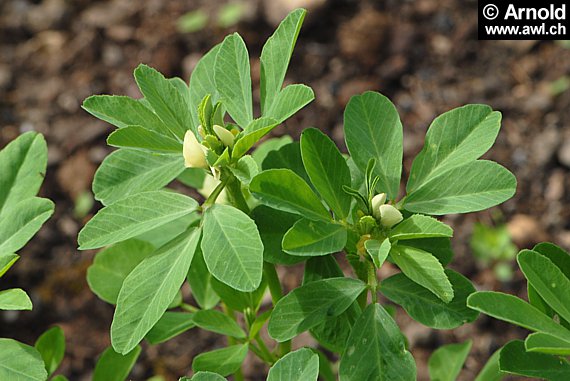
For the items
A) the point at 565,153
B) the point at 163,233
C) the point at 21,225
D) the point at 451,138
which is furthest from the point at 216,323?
the point at 565,153

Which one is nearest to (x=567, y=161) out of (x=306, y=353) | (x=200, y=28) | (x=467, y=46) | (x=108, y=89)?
(x=467, y=46)

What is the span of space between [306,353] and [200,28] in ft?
6.70

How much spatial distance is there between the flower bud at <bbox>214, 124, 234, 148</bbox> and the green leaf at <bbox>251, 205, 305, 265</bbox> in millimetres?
107

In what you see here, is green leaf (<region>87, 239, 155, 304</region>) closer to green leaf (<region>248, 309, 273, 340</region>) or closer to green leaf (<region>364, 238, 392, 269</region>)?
green leaf (<region>248, 309, 273, 340</region>)

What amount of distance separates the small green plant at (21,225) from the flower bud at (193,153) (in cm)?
18

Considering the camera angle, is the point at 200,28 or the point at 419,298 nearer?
the point at 419,298

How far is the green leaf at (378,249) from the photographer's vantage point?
0.73m

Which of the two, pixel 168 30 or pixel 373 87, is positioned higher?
pixel 168 30

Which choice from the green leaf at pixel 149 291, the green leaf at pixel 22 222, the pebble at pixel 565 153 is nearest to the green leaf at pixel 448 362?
the green leaf at pixel 149 291

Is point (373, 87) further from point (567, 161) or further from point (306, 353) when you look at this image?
point (306, 353)

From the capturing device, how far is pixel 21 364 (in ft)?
2.74

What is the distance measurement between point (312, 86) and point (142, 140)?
174 centimetres

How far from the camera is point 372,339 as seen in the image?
2.67 ft

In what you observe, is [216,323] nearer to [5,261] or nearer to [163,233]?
[163,233]
